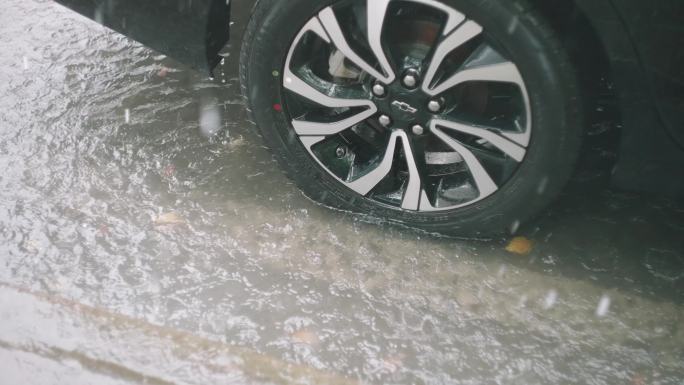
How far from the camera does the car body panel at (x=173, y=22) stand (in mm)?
2232

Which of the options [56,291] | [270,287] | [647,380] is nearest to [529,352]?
[647,380]

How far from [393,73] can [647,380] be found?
1.26 meters

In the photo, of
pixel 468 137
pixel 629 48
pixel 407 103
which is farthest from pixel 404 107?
pixel 629 48

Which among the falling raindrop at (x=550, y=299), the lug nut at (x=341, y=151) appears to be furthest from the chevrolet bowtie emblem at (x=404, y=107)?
the falling raindrop at (x=550, y=299)

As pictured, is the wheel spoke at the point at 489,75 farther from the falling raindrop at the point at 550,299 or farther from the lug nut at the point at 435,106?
the falling raindrop at the point at 550,299

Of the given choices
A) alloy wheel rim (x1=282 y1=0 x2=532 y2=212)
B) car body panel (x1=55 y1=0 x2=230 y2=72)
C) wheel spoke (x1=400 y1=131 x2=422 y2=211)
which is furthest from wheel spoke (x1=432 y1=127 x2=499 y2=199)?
car body panel (x1=55 y1=0 x2=230 y2=72)

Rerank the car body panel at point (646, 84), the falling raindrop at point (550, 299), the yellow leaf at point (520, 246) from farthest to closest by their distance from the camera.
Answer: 1. the yellow leaf at point (520, 246)
2. the falling raindrop at point (550, 299)
3. the car body panel at point (646, 84)

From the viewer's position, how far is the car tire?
1888mm

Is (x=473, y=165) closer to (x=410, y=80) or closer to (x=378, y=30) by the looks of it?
(x=410, y=80)

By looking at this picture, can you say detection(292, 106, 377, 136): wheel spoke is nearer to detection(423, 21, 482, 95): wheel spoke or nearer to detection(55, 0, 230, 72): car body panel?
detection(423, 21, 482, 95): wheel spoke

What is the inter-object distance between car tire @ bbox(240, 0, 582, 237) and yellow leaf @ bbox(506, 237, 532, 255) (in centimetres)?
11

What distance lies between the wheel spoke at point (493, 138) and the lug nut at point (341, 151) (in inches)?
16.7

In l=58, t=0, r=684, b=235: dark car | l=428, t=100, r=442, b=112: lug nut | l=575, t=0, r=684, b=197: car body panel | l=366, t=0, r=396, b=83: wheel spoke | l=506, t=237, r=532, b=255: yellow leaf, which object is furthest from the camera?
l=506, t=237, r=532, b=255: yellow leaf

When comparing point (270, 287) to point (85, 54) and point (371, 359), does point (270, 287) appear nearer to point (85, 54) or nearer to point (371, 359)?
point (371, 359)
